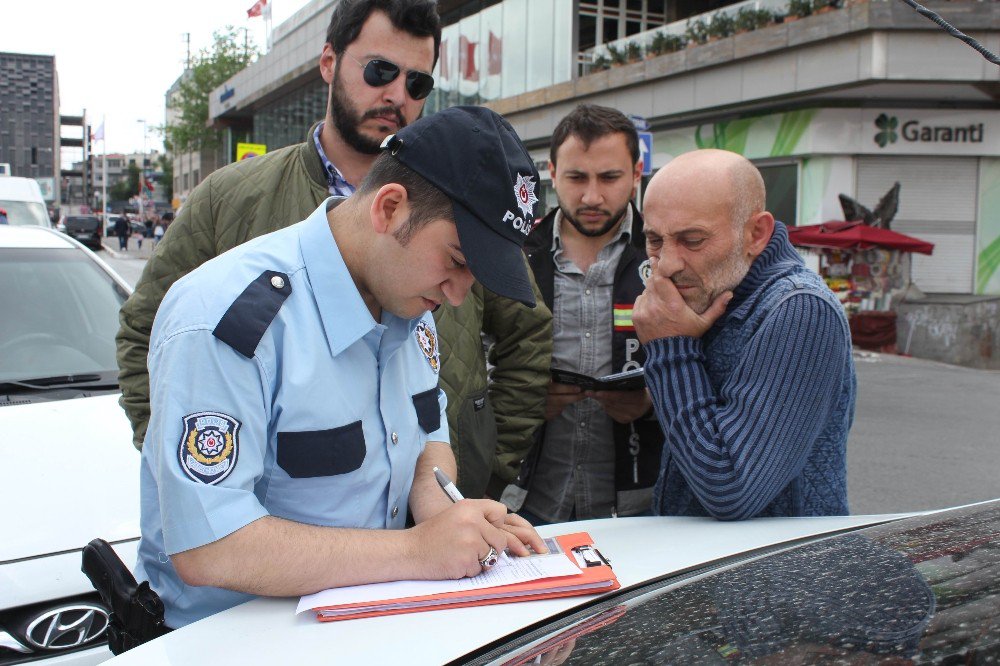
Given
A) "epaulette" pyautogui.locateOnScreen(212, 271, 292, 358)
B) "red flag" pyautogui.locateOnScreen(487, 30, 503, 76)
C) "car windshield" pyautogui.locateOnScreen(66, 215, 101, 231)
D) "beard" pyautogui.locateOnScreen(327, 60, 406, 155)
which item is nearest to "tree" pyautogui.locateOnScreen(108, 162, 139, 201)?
"car windshield" pyautogui.locateOnScreen(66, 215, 101, 231)

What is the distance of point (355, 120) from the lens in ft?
8.11

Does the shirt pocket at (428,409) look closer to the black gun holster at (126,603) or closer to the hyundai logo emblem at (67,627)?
the black gun holster at (126,603)

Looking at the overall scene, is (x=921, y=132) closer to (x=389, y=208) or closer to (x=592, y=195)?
(x=592, y=195)

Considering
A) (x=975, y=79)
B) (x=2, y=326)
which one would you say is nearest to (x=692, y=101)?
(x=975, y=79)

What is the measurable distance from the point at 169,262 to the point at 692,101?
1796cm

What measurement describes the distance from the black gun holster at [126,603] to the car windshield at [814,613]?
70cm

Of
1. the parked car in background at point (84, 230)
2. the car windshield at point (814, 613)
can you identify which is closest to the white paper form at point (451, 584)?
the car windshield at point (814, 613)

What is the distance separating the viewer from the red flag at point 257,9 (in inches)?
1530

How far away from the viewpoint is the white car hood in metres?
2.37

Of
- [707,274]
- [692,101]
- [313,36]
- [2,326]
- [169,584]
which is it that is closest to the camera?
[169,584]

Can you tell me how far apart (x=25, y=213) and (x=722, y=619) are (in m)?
11.3

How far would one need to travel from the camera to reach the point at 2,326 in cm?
365

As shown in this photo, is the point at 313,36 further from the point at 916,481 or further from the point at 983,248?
the point at 916,481

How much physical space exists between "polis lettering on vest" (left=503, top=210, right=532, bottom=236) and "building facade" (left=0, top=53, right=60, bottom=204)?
34598 millimetres
